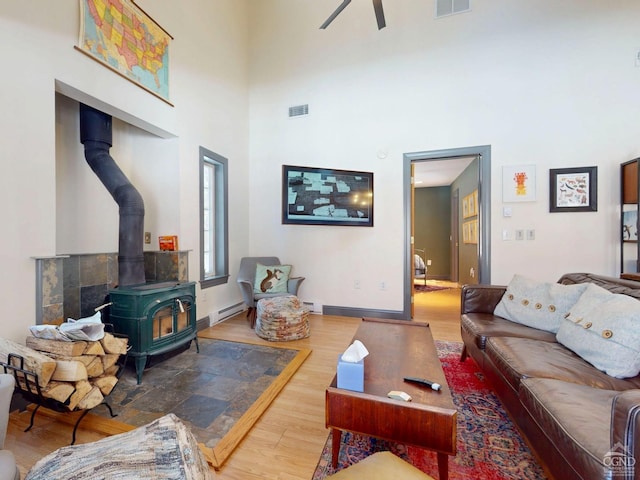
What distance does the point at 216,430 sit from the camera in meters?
1.62

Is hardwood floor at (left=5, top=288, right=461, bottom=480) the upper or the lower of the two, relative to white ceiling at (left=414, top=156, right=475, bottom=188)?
lower

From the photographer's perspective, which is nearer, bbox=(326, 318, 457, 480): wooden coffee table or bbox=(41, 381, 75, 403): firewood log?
bbox=(326, 318, 457, 480): wooden coffee table

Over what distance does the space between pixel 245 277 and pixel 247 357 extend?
4.76 feet

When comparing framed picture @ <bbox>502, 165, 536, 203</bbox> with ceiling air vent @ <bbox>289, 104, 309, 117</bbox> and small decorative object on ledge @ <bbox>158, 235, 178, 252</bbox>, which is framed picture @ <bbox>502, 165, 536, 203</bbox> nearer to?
ceiling air vent @ <bbox>289, 104, 309, 117</bbox>

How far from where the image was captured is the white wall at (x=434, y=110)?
3.06 meters

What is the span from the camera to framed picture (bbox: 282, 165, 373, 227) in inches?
123

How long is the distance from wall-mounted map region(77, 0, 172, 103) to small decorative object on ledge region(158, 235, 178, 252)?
4.74 feet

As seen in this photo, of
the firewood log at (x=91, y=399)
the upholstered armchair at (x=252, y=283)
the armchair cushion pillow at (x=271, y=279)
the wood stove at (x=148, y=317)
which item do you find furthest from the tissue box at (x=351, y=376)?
the armchair cushion pillow at (x=271, y=279)

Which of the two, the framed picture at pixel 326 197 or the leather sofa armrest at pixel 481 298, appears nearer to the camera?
the leather sofa armrest at pixel 481 298

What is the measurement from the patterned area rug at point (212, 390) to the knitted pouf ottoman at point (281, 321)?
0.69 feet

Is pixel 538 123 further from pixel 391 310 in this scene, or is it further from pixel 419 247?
pixel 419 247

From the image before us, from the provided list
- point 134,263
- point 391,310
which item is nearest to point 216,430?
point 134,263

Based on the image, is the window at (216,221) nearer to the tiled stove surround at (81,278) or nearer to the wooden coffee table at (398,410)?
the tiled stove surround at (81,278)

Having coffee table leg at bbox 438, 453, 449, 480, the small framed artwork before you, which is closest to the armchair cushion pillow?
coffee table leg at bbox 438, 453, 449, 480
